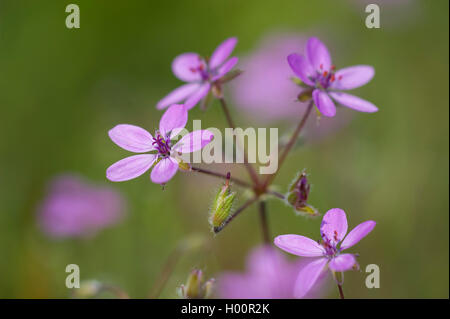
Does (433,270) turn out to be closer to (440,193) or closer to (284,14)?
(440,193)

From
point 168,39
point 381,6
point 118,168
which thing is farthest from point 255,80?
point 118,168

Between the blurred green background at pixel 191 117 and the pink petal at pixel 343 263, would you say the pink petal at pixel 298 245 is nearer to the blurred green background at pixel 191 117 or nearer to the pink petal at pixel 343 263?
the pink petal at pixel 343 263

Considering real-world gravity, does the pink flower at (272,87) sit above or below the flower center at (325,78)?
above

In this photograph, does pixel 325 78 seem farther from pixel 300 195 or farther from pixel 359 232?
pixel 359 232

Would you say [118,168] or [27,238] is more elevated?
[27,238]

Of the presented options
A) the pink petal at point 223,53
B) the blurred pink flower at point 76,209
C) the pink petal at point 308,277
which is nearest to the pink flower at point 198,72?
the pink petal at point 223,53
